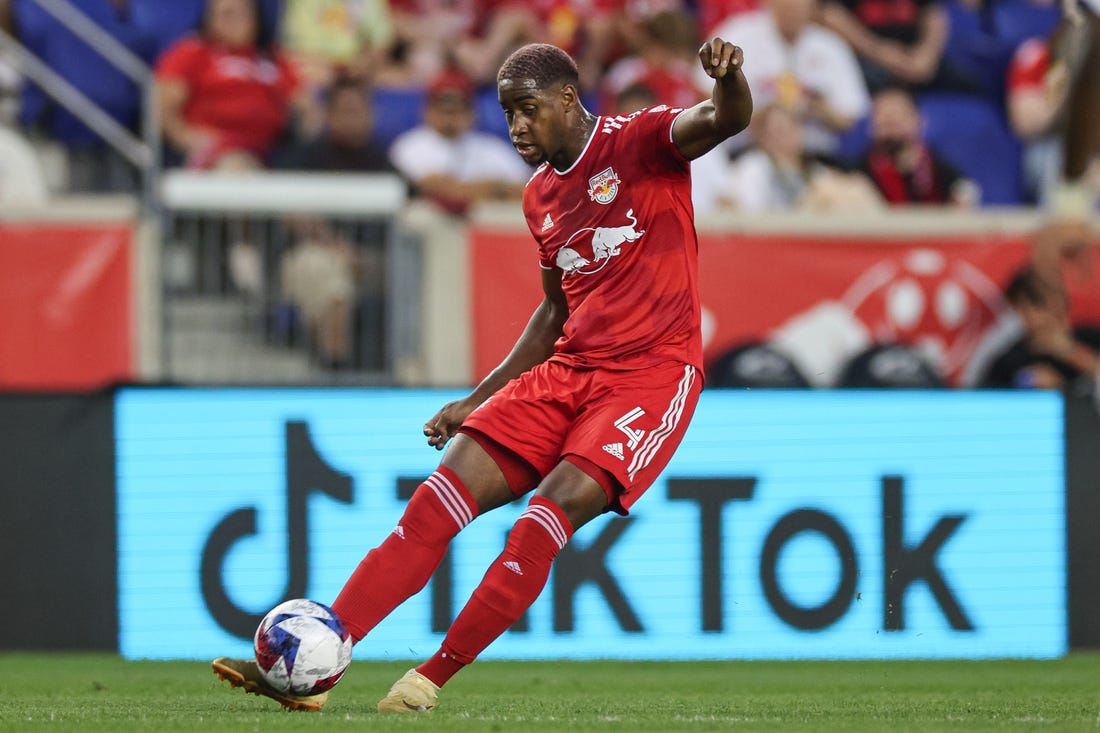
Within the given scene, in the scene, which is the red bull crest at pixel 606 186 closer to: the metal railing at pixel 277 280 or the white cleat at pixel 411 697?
the white cleat at pixel 411 697

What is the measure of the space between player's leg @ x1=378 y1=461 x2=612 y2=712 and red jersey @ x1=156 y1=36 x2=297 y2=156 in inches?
246

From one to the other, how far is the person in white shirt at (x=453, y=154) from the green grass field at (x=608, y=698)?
12.1 ft

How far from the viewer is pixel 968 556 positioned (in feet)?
26.9

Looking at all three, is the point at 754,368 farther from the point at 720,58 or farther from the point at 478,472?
the point at 720,58

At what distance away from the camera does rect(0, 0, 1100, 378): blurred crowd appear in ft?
34.2

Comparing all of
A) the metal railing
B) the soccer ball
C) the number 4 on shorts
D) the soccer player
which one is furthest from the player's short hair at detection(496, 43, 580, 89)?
the metal railing

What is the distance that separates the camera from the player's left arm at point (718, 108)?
4.66m

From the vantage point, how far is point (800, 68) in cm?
1210

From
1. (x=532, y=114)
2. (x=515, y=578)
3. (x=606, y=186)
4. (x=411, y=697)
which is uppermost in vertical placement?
(x=532, y=114)

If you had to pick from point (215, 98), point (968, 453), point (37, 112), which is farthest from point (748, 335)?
point (37, 112)

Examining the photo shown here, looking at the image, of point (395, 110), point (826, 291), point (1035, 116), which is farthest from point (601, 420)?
point (1035, 116)

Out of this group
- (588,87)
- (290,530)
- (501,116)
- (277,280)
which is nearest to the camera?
(290,530)

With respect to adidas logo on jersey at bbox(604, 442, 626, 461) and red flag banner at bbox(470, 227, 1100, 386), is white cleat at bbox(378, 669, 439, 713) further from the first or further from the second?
red flag banner at bbox(470, 227, 1100, 386)

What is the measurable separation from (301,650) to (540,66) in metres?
1.88
